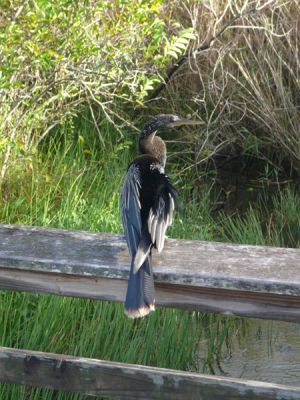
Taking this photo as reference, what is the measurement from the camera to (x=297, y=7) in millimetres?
7383

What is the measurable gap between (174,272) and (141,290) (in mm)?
102

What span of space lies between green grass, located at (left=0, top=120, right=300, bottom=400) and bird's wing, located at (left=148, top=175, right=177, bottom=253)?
0.93 m

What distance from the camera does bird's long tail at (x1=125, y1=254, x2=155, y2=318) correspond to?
93.8 inches

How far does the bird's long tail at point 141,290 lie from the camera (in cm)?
238

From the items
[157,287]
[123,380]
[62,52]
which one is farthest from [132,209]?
[62,52]

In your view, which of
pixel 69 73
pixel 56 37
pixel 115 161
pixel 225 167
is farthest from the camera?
pixel 225 167

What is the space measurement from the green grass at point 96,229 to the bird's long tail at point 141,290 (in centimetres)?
127

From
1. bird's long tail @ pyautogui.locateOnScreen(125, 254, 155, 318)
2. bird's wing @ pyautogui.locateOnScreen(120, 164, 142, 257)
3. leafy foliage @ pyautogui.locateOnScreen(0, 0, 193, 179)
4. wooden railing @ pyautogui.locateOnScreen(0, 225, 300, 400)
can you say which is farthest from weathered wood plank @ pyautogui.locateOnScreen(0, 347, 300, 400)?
leafy foliage @ pyautogui.locateOnScreen(0, 0, 193, 179)

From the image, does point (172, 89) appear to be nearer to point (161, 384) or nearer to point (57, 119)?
point (57, 119)

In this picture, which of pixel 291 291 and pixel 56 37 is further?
pixel 56 37

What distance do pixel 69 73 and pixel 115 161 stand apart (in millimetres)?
981

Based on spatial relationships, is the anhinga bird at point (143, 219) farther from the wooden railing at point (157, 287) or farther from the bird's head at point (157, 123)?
the bird's head at point (157, 123)

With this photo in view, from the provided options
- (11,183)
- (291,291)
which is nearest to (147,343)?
(291,291)

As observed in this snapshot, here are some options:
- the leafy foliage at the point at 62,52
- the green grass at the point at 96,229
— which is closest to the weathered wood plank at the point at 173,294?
the green grass at the point at 96,229
